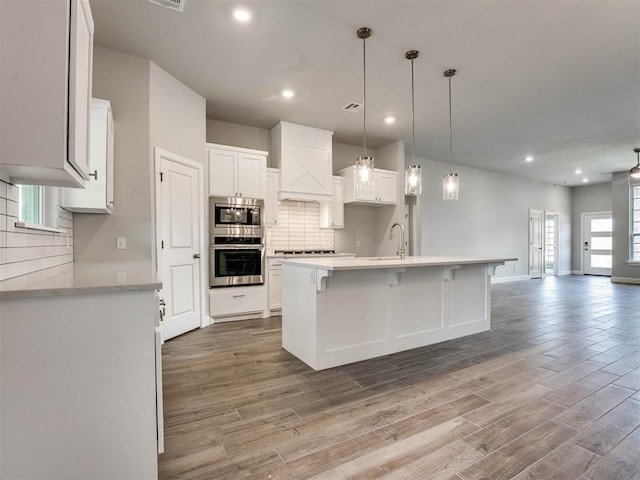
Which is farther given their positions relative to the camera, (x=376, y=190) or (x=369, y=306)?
(x=376, y=190)

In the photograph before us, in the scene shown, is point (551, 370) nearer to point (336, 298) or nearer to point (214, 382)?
point (336, 298)

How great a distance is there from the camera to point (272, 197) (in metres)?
4.83

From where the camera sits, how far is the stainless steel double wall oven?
424 centimetres

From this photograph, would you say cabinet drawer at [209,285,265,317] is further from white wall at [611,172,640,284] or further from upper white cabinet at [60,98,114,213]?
white wall at [611,172,640,284]

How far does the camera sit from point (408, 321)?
126 inches

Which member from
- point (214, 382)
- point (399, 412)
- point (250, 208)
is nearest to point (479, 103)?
point (250, 208)

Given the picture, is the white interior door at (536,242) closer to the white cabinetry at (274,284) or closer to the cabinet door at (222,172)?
the white cabinetry at (274,284)

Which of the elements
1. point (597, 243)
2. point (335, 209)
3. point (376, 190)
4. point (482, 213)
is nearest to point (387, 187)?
point (376, 190)

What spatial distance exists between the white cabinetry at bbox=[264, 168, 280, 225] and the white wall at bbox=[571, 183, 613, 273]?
36.0 ft

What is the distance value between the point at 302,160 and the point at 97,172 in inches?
116

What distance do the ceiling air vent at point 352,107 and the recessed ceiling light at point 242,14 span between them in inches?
75.7

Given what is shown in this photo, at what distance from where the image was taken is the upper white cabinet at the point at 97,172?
8.47ft

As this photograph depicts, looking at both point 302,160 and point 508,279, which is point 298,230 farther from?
point 508,279

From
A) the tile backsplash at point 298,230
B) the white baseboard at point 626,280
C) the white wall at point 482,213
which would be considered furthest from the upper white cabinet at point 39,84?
the white baseboard at point 626,280
